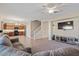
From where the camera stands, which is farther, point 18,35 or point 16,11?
point 18,35

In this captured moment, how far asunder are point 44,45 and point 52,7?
628 millimetres

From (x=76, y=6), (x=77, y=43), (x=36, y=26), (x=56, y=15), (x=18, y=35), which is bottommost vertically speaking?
(x=77, y=43)

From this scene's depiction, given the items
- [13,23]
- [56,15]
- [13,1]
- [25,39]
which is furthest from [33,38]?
[13,1]

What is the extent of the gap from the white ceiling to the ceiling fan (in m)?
0.05

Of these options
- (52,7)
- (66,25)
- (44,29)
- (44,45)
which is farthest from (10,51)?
(66,25)

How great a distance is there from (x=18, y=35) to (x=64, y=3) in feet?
3.04

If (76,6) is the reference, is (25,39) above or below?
below

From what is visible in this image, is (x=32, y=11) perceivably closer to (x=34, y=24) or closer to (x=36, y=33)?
(x=34, y=24)

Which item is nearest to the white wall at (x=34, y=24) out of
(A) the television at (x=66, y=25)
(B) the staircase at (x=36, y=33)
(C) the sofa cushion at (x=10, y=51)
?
(B) the staircase at (x=36, y=33)

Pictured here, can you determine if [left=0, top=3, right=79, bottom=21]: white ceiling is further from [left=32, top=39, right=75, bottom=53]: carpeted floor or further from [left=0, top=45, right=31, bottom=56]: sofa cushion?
[left=0, top=45, right=31, bottom=56]: sofa cushion

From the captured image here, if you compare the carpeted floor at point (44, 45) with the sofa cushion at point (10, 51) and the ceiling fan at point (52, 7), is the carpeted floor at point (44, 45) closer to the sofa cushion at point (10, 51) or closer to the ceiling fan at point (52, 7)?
the sofa cushion at point (10, 51)

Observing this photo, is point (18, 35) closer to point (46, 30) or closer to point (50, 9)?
point (46, 30)

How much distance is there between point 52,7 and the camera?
1.92 metres

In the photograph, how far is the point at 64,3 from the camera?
187 centimetres
